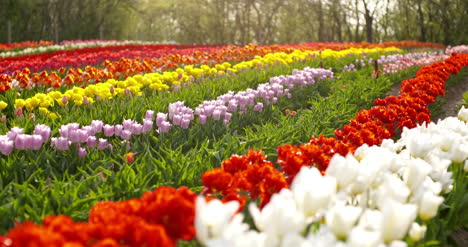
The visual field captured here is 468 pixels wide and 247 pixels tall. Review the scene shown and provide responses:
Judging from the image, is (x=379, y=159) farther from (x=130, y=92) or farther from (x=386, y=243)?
(x=130, y=92)

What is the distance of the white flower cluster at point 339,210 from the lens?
1.53 m

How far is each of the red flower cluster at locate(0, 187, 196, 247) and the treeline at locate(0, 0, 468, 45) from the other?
77.7 ft

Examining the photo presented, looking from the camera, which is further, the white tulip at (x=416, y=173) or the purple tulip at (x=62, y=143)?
the purple tulip at (x=62, y=143)

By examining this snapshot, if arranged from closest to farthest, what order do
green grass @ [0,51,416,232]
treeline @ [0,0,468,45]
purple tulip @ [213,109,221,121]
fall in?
green grass @ [0,51,416,232], purple tulip @ [213,109,221,121], treeline @ [0,0,468,45]

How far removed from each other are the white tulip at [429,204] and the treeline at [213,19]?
24.0m

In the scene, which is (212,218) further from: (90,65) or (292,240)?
(90,65)

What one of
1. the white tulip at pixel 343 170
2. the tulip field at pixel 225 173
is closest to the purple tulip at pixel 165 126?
the tulip field at pixel 225 173

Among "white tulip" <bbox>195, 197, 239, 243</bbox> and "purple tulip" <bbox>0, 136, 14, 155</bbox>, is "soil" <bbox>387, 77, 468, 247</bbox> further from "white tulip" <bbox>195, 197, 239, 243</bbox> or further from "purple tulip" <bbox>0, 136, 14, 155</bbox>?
Result: "white tulip" <bbox>195, 197, 239, 243</bbox>

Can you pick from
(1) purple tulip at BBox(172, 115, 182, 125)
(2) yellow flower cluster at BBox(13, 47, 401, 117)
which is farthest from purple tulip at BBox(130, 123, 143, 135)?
(2) yellow flower cluster at BBox(13, 47, 401, 117)

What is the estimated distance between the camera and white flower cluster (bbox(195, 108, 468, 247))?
153 centimetres

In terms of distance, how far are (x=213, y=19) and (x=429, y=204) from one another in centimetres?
4310

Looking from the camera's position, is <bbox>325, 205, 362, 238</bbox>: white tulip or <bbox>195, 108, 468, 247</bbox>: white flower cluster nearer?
<bbox>195, 108, 468, 247</bbox>: white flower cluster

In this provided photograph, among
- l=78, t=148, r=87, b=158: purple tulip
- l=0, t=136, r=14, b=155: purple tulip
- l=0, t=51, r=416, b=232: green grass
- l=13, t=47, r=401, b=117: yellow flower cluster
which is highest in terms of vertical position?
l=13, t=47, r=401, b=117: yellow flower cluster

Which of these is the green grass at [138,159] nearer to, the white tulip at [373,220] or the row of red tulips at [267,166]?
the row of red tulips at [267,166]
